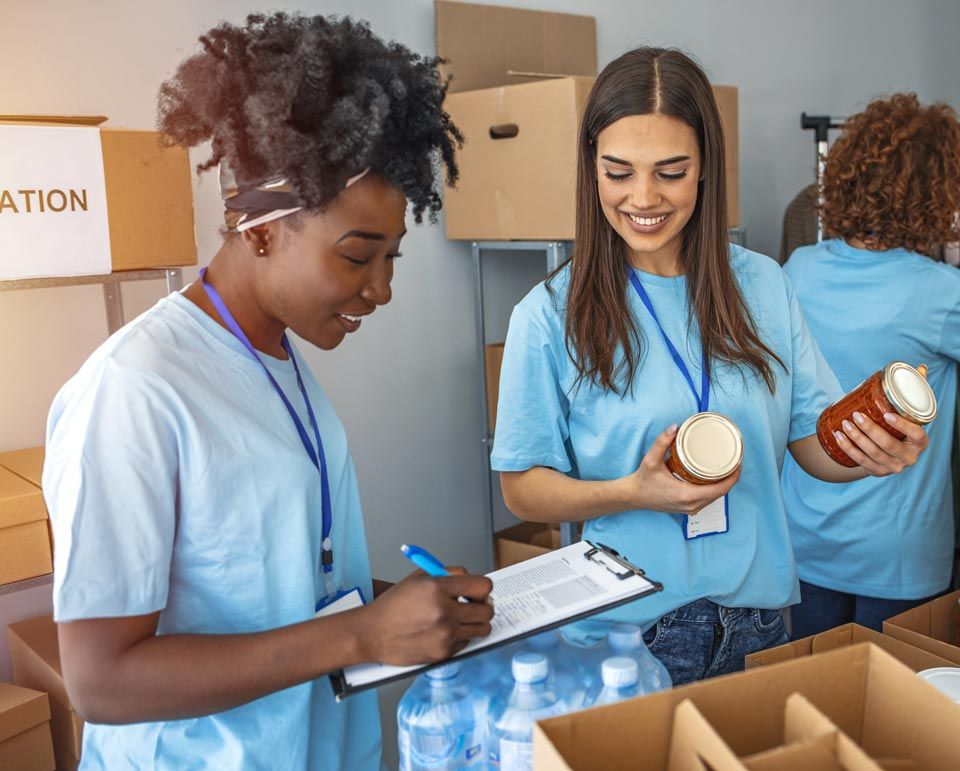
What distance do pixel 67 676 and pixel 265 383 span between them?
0.36 m

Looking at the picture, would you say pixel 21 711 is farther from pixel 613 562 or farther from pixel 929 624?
pixel 929 624

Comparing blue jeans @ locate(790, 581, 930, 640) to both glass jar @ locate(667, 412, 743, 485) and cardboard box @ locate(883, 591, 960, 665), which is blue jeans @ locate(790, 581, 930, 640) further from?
glass jar @ locate(667, 412, 743, 485)

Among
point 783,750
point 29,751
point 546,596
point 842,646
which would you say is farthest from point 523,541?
point 783,750

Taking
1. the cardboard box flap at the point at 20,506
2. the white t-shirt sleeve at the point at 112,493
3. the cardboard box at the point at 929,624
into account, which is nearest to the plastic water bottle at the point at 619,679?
the white t-shirt sleeve at the point at 112,493

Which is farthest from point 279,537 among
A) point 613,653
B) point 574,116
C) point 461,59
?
point 461,59

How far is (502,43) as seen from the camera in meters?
2.75

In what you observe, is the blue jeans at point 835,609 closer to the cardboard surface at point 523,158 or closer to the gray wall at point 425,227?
the cardboard surface at point 523,158

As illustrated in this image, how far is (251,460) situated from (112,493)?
15cm

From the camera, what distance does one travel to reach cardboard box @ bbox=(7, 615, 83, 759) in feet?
5.59

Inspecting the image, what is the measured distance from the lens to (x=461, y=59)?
8.79 feet

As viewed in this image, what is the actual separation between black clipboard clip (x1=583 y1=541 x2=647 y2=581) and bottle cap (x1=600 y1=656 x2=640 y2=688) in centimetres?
13

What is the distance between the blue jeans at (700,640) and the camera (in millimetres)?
1341

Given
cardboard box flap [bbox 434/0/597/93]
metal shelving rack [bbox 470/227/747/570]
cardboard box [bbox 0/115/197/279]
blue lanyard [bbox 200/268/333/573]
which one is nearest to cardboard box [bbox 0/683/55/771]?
cardboard box [bbox 0/115/197/279]

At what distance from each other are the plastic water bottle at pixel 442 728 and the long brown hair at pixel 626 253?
1.88 ft
